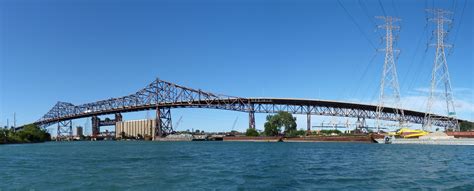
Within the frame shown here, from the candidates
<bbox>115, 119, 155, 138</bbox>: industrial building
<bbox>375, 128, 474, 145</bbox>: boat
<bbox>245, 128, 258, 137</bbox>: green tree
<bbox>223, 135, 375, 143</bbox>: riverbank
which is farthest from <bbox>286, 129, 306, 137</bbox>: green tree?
<bbox>115, 119, 155, 138</bbox>: industrial building

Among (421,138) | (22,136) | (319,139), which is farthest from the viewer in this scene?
(22,136)

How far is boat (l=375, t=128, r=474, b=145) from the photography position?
63812mm

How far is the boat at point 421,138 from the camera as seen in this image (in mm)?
63812

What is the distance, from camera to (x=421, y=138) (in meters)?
69.4

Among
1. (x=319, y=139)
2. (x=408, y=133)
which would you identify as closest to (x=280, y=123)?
(x=319, y=139)

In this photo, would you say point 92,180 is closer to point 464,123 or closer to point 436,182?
point 436,182

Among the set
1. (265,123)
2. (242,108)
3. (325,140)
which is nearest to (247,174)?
(325,140)

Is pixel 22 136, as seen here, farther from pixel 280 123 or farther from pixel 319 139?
pixel 319 139

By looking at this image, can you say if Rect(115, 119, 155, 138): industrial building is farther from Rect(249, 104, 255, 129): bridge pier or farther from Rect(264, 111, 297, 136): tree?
Rect(264, 111, 297, 136): tree

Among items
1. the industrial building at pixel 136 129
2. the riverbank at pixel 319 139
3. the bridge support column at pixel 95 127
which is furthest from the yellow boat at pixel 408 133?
the bridge support column at pixel 95 127

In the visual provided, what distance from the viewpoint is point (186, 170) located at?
1038 inches

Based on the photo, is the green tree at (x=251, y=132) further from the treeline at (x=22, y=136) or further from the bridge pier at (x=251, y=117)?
the treeline at (x=22, y=136)

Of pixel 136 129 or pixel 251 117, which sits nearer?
pixel 251 117

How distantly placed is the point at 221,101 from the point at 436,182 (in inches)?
5160
